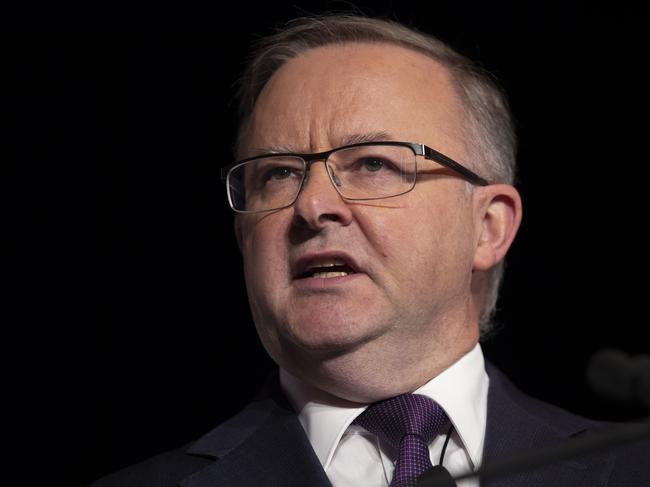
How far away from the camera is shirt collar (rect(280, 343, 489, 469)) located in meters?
1.97

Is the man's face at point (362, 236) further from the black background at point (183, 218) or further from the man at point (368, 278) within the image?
the black background at point (183, 218)

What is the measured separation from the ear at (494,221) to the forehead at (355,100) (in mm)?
187

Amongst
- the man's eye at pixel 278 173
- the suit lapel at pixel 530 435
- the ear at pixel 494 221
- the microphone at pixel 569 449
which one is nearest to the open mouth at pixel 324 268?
the man's eye at pixel 278 173

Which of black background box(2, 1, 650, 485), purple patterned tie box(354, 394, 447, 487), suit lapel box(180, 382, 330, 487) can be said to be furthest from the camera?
black background box(2, 1, 650, 485)

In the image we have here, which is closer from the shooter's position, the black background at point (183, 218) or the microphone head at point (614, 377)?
the microphone head at point (614, 377)

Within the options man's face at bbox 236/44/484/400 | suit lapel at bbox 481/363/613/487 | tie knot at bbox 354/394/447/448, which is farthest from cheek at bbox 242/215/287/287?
suit lapel at bbox 481/363/613/487

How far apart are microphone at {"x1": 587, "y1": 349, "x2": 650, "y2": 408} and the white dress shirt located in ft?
2.84

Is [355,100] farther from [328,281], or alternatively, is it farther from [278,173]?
[328,281]

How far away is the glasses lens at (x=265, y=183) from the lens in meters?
2.08

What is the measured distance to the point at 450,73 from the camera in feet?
7.42

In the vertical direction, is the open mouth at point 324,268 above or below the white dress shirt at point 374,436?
above

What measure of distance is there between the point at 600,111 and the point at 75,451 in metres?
1.98

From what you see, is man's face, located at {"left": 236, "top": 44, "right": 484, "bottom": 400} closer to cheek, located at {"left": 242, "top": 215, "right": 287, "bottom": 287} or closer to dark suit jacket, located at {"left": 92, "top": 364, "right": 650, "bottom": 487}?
cheek, located at {"left": 242, "top": 215, "right": 287, "bottom": 287}

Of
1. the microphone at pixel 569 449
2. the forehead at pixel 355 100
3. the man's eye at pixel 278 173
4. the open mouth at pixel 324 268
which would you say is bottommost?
the microphone at pixel 569 449
